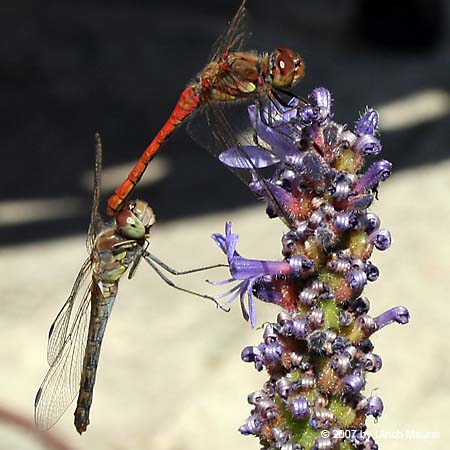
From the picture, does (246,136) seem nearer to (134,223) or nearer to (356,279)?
(134,223)

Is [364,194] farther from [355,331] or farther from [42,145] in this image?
[42,145]

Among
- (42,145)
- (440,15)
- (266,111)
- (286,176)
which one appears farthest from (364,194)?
Result: (440,15)

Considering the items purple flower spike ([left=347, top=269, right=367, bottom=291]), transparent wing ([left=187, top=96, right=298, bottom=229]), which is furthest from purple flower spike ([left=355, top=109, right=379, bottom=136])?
purple flower spike ([left=347, top=269, right=367, bottom=291])

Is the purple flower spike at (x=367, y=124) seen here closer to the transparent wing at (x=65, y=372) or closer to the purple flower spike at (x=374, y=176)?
the purple flower spike at (x=374, y=176)

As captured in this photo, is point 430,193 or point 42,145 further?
point 42,145

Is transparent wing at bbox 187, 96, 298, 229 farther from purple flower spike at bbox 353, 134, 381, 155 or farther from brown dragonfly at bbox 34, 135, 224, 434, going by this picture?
brown dragonfly at bbox 34, 135, 224, 434

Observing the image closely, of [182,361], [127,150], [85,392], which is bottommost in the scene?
[85,392]
